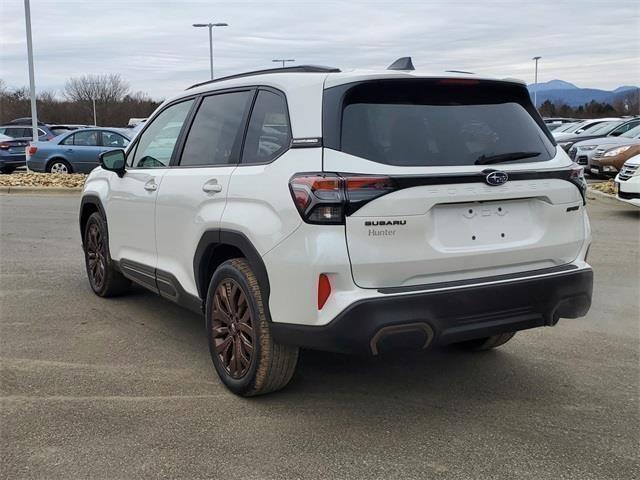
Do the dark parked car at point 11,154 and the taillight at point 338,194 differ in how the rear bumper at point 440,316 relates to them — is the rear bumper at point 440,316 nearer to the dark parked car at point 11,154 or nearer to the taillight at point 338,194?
the taillight at point 338,194

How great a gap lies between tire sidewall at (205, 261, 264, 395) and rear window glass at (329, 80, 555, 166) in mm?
949

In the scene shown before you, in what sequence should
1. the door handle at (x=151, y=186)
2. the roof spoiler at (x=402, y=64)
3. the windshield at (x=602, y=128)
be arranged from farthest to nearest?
the windshield at (x=602, y=128) < the door handle at (x=151, y=186) < the roof spoiler at (x=402, y=64)

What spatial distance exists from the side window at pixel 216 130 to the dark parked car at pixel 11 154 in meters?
17.2

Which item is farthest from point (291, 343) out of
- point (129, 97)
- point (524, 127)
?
point (129, 97)

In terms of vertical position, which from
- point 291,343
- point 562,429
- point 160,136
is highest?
point 160,136

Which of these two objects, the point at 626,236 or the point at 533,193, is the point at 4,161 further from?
the point at 533,193

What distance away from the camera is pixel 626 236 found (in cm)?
902

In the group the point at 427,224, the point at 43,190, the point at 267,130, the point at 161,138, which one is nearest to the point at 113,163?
the point at 161,138

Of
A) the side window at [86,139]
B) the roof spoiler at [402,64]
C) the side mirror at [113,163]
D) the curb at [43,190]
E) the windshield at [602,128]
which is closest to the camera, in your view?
the roof spoiler at [402,64]

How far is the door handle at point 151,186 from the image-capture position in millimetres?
4570

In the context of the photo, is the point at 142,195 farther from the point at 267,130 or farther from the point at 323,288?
the point at 323,288

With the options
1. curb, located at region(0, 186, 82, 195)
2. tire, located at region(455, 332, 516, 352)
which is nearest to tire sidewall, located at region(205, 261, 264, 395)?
tire, located at region(455, 332, 516, 352)

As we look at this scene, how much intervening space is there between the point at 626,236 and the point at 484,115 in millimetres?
6433

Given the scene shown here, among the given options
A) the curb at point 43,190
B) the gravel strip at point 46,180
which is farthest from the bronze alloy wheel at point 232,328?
the gravel strip at point 46,180
